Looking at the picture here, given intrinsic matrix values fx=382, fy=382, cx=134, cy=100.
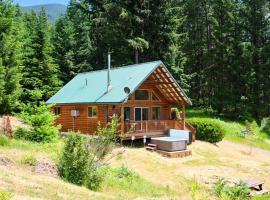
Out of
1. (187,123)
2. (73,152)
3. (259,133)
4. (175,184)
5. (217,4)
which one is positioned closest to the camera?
(73,152)

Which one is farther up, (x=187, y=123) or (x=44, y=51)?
(x=44, y=51)

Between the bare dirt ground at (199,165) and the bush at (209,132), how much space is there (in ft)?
3.25

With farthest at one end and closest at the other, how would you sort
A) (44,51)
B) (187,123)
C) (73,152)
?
(44,51) < (187,123) < (73,152)

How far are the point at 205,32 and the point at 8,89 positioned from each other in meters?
28.6

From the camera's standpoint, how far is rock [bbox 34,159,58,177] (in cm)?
1422

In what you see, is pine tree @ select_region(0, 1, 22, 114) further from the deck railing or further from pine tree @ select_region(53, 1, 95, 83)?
the deck railing

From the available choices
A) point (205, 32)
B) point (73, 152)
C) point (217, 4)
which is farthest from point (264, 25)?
point (73, 152)

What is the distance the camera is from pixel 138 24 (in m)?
40.5

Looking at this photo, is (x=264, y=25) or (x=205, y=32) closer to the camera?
(x=264, y=25)

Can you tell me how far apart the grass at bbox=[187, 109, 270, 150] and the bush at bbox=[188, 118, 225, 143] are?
169 centimetres

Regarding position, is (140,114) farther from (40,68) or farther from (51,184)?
(40,68)

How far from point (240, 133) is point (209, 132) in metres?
6.94

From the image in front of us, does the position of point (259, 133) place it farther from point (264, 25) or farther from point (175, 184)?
point (175, 184)

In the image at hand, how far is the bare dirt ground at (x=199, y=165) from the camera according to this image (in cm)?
1953
